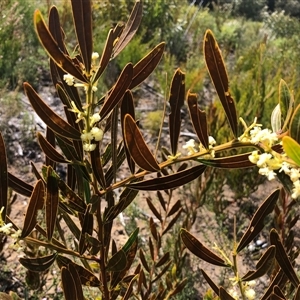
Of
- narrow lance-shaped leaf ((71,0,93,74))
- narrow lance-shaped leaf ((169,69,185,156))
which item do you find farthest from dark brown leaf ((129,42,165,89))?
narrow lance-shaped leaf ((71,0,93,74))

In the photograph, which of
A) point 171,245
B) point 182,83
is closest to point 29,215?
point 182,83

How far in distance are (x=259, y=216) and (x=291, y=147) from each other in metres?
0.35

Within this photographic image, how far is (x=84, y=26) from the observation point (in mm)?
512

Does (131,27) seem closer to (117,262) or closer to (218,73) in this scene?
(218,73)

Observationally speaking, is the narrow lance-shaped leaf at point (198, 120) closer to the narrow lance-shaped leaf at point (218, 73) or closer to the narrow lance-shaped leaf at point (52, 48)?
the narrow lance-shaped leaf at point (218, 73)

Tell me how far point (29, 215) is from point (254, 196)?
2.48 m

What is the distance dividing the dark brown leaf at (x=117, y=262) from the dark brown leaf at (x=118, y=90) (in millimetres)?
242

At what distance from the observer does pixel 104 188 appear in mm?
647

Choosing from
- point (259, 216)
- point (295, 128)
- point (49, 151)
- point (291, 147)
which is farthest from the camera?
point (259, 216)

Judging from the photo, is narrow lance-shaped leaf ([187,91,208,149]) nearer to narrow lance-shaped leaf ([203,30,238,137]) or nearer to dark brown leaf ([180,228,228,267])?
narrow lance-shaped leaf ([203,30,238,137])

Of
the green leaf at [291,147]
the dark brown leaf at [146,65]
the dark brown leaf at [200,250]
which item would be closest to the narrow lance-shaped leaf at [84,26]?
the dark brown leaf at [146,65]

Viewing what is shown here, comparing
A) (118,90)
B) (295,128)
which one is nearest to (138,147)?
(118,90)

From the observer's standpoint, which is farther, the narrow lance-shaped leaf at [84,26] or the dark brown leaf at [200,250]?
the dark brown leaf at [200,250]

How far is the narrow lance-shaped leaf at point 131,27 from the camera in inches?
24.5
